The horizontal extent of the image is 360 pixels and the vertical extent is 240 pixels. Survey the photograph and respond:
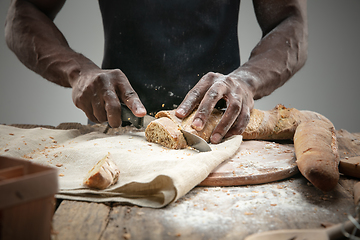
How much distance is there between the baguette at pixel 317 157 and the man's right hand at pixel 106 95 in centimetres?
115

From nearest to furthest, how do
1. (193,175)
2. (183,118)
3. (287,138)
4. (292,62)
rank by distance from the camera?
(193,175), (183,118), (287,138), (292,62)

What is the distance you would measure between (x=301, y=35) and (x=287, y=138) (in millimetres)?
1257

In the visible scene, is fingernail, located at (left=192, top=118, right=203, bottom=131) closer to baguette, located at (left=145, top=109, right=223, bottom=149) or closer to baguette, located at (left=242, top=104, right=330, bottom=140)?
baguette, located at (left=145, top=109, right=223, bottom=149)

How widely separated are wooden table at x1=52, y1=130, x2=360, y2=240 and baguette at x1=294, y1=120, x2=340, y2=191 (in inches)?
4.4

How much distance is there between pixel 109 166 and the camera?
1.41m

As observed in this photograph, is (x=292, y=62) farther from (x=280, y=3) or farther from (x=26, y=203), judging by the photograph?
(x=26, y=203)

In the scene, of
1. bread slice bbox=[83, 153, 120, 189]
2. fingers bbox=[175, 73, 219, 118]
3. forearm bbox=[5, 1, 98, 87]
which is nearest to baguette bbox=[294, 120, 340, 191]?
A: fingers bbox=[175, 73, 219, 118]

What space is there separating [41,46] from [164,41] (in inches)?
49.4

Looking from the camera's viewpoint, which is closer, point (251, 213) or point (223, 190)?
point (251, 213)

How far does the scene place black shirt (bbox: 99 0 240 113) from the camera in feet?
9.75

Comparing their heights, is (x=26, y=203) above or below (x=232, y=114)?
above

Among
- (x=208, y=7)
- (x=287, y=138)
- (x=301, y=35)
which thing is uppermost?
(x=208, y=7)

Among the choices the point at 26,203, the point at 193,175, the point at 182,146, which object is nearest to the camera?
the point at 26,203

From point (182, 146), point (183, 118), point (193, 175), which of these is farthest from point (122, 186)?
point (183, 118)
